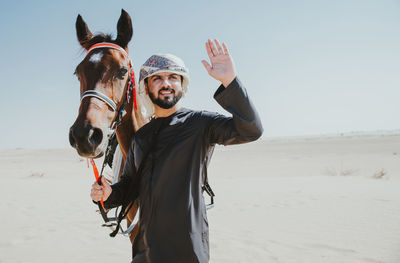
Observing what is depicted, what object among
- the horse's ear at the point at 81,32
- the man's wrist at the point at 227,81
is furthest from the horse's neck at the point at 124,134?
the man's wrist at the point at 227,81

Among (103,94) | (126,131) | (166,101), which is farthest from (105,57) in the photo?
(166,101)

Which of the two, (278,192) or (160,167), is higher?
(160,167)

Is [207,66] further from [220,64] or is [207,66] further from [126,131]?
[126,131]

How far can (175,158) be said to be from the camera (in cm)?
179

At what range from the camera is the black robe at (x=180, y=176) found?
162 centimetres

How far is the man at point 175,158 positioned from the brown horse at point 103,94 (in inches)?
11.5

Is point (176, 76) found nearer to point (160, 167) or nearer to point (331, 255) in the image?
point (160, 167)

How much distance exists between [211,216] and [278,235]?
221cm

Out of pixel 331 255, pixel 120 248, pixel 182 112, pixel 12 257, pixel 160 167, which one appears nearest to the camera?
pixel 160 167

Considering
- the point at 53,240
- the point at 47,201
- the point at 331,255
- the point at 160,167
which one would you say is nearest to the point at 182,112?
the point at 160,167

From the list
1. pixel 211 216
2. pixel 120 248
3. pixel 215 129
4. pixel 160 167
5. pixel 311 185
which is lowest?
pixel 311 185

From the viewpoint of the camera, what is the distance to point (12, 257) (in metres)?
4.89

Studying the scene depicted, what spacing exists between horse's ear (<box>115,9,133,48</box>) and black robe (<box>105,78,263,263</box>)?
1.21 metres

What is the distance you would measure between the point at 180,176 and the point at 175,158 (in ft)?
0.41
